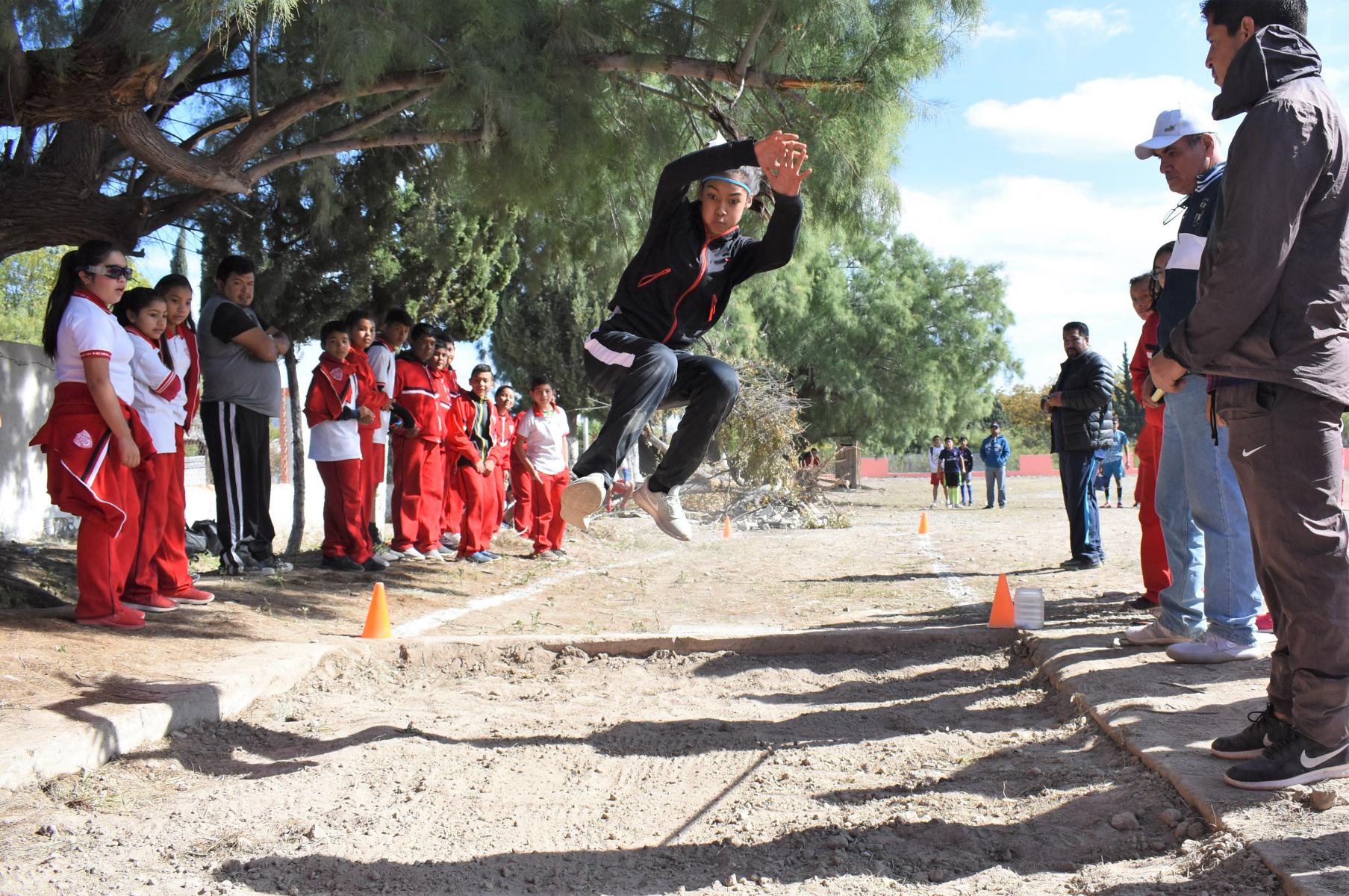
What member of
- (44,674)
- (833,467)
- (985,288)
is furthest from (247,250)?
(985,288)

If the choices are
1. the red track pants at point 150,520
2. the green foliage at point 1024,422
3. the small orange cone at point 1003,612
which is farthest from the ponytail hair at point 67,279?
the green foliage at point 1024,422

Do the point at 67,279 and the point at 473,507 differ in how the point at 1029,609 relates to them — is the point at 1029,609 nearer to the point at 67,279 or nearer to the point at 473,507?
the point at 67,279

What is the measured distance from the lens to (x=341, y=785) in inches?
136

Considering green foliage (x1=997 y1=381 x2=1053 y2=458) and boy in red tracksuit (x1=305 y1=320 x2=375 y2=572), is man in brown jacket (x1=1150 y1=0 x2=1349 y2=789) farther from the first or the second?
green foliage (x1=997 y1=381 x2=1053 y2=458)

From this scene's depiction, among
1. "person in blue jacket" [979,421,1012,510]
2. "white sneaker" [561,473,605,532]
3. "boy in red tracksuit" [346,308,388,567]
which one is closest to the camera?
"white sneaker" [561,473,605,532]

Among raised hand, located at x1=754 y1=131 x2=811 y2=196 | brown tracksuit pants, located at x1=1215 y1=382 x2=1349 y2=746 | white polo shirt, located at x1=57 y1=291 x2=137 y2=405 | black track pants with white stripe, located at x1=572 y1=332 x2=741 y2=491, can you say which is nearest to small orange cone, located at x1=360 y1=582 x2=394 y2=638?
white polo shirt, located at x1=57 y1=291 x2=137 y2=405

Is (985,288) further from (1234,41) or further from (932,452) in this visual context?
(1234,41)

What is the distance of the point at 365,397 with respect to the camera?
8.20 m

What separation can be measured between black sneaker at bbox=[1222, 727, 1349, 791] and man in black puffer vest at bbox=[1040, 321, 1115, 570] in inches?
223

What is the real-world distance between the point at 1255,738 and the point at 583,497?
7.81ft

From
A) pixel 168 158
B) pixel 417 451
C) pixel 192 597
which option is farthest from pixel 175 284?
pixel 417 451

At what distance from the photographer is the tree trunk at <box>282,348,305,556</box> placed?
1196cm

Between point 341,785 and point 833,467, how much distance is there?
101 feet

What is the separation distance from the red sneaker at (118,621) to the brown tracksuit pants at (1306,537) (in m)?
5.19
